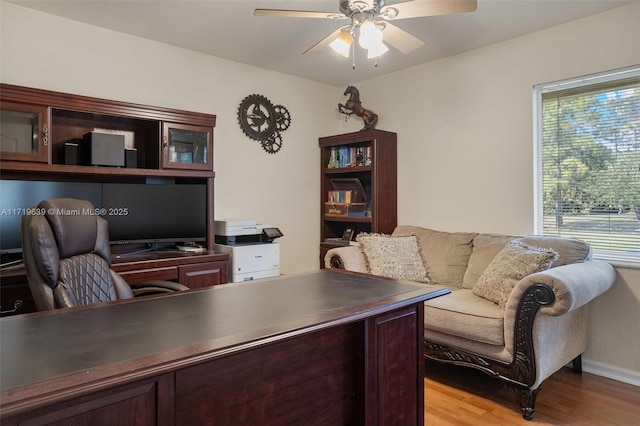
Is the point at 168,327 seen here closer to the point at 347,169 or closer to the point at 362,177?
the point at 347,169

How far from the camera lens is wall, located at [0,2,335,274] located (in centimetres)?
279

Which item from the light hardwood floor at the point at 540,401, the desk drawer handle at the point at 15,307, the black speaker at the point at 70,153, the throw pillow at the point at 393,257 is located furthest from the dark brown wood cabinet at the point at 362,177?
the desk drawer handle at the point at 15,307

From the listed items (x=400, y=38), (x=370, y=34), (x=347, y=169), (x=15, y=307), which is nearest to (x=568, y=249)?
(x=400, y=38)

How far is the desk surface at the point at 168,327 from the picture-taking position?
0.91 metres

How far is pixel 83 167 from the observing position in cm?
271

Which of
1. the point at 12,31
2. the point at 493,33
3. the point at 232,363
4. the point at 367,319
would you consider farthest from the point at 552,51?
the point at 12,31

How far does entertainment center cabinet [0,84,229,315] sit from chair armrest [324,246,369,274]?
84cm

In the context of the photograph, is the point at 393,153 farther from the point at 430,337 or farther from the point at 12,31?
the point at 12,31

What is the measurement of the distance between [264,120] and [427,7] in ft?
7.44

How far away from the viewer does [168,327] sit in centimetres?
122

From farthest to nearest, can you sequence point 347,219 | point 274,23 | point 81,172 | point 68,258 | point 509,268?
1. point 347,219
2. point 274,23
3. point 81,172
4. point 509,268
5. point 68,258

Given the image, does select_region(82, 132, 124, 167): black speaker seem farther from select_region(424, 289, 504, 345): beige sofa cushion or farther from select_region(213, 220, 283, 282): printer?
select_region(424, 289, 504, 345): beige sofa cushion

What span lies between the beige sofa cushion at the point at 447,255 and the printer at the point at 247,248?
130 centimetres

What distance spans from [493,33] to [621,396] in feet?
8.63
